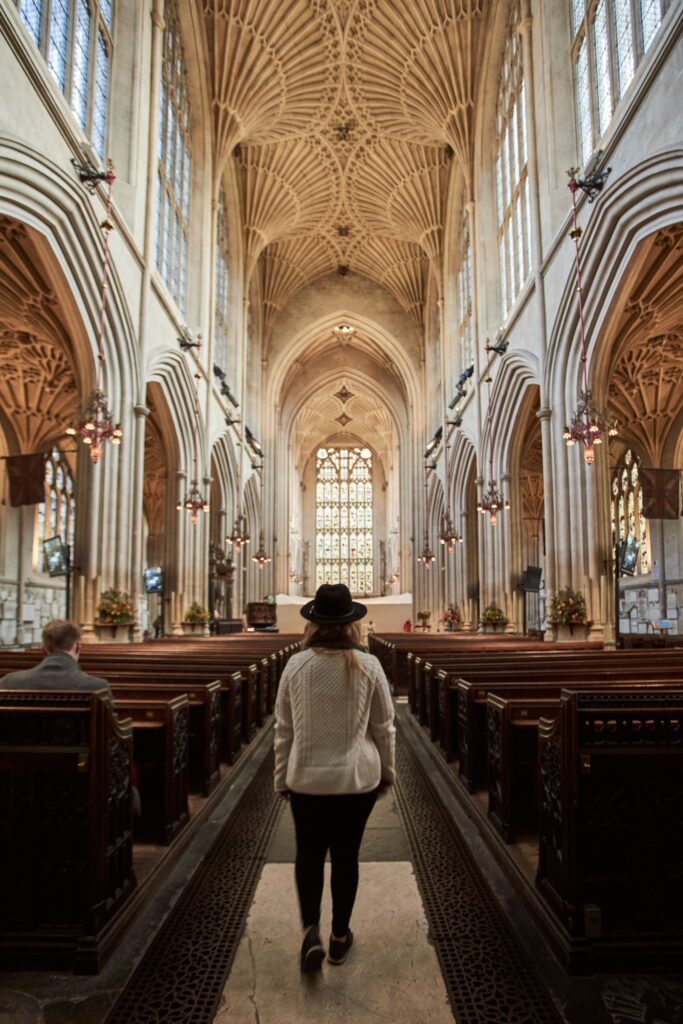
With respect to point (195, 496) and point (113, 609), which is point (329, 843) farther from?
point (195, 496)

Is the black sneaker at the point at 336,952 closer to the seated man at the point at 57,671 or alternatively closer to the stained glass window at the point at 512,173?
the seated man at the point at 57,671

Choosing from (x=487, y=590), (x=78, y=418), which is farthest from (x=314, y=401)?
(x=78, y=418)

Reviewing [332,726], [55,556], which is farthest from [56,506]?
[332,726]

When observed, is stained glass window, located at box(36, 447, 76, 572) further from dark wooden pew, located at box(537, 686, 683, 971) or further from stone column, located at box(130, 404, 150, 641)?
dark wooden pew, located at box(537, 686, 683, 971)

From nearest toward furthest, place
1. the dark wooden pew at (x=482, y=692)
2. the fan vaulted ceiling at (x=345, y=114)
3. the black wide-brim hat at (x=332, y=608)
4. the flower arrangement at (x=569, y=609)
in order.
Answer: the black wide-brim hat at (x=332, y=608), the dark wooden pew at (x=482, y=692), the flower arrangement at (x=569, y=609), the fan vaulted ceiling at (x=345, y=114)

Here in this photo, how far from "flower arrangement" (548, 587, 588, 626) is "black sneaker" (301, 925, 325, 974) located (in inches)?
392

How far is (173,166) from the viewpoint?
17000 mm

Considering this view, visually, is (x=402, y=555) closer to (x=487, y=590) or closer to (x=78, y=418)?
(x=487, y=590)

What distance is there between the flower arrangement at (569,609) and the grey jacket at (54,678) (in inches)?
388

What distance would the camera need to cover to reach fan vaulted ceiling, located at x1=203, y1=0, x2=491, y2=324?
18391 millimetres

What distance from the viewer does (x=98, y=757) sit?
2787 millimetres

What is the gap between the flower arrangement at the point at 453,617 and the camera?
21941 mm

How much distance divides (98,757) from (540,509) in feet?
79.8

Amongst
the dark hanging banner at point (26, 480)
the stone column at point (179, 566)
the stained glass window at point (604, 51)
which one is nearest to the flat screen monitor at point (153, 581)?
the stone column at point (179, 566)
